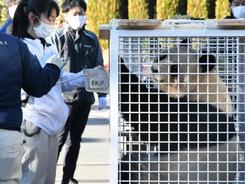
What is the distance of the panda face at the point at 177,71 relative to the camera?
12.7ft

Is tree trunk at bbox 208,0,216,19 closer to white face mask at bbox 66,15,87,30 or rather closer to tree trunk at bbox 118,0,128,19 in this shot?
tree trunk at bbox 118,0,128,19

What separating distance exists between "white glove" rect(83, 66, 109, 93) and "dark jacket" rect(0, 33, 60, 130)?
28 cm

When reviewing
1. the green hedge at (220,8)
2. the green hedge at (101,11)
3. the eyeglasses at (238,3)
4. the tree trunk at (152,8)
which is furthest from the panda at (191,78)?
the tree trunk at (152,8)

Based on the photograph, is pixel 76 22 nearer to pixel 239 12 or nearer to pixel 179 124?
pixel 239 12

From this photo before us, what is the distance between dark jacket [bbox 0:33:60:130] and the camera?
4000mm

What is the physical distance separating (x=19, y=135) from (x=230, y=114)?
111cm

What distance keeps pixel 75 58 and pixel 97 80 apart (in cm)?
278

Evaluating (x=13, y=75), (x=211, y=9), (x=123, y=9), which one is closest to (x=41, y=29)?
(x=13, y=75)

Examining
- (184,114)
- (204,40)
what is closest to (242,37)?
(204,40)

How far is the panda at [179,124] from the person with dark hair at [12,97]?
565 mm

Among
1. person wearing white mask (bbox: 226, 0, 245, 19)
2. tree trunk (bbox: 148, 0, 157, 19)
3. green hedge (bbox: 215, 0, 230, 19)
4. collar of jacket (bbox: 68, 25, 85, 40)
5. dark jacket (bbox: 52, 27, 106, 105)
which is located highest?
person wearing white mask (bbox: 226, 0, 245, 19)

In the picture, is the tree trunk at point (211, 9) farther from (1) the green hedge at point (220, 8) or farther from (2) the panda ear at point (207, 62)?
(2) the panda ear at point (207, 62)

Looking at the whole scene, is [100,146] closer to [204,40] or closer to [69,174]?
[69,174]

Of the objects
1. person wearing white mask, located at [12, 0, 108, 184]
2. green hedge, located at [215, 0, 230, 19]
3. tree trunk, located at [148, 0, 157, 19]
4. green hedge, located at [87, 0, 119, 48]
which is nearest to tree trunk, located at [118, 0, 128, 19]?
green hedge, located at [87, 0, 119, 48]
